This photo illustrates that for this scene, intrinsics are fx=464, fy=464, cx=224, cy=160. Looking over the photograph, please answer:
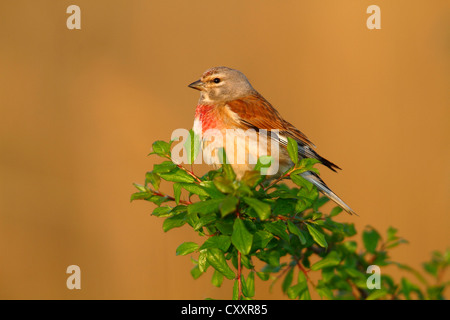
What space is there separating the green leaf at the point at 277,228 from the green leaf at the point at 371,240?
46.3 inches

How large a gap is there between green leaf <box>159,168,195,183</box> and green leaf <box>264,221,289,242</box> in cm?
43

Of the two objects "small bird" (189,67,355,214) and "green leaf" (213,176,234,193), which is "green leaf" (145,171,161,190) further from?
"small bird" (189,67,355,214)

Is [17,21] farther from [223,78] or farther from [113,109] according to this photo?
[223,78]

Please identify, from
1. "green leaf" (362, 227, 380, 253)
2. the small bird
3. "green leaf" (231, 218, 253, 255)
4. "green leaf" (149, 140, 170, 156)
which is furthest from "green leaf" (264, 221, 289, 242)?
"green leaf" (362, 227, 380, 253)

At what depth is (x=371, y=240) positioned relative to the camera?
307 cm

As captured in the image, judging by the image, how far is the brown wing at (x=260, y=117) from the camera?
3438mm

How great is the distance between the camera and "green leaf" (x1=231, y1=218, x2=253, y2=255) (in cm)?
192

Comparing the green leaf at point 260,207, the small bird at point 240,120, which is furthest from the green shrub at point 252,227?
the small bird at point 240,120

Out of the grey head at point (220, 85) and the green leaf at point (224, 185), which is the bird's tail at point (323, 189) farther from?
the green leaf at point (224, 185)

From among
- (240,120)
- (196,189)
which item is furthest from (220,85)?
(196,189)

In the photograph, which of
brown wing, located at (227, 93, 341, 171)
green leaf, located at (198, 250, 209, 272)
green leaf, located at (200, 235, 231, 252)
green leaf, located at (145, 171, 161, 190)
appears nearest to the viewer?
green leaf, located at (200, 235, 231, 252)

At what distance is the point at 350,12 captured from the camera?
20.9 feet

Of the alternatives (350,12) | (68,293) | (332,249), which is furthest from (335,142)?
(68,293)

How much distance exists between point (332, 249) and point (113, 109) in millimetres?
3727
